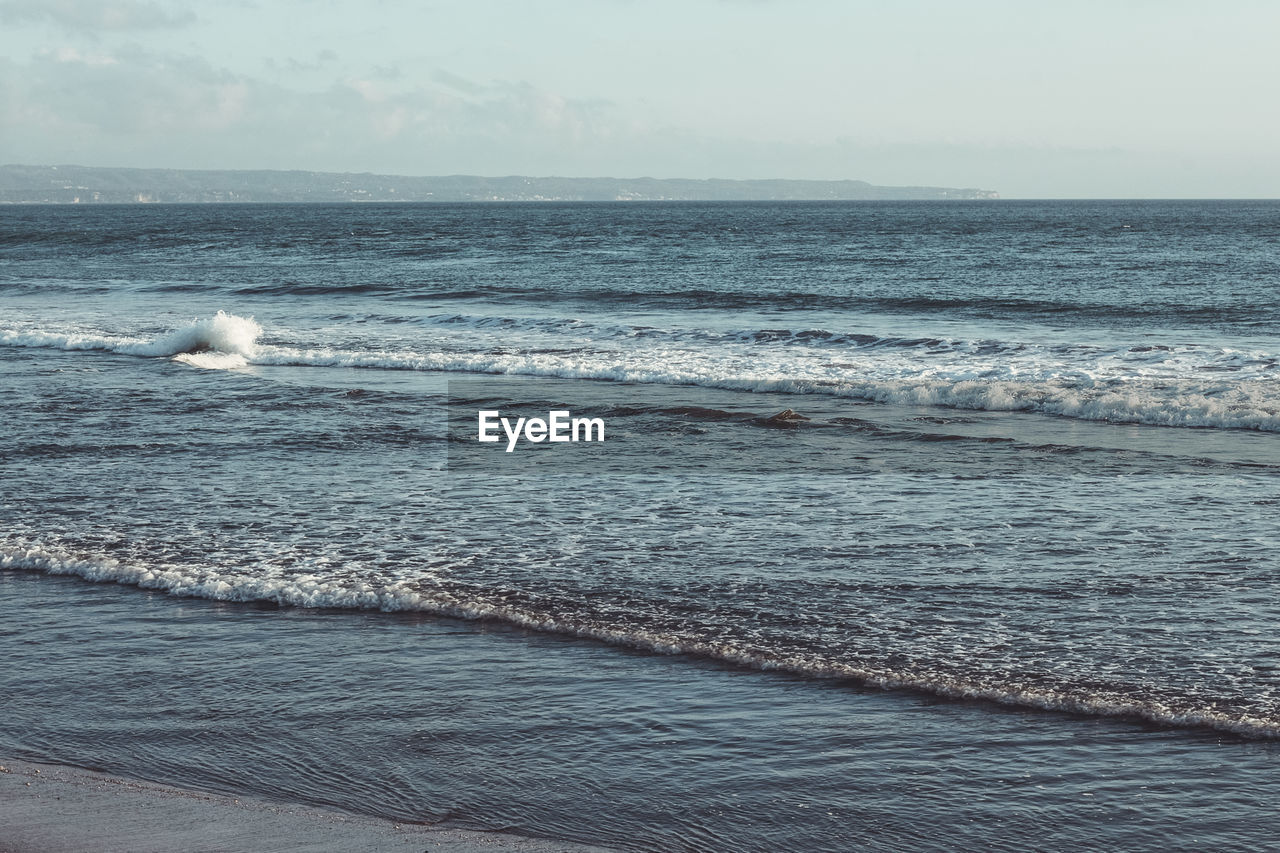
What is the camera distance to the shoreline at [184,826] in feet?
14.1

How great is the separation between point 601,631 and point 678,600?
2.33ft

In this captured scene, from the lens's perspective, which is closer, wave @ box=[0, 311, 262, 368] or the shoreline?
the shoreline

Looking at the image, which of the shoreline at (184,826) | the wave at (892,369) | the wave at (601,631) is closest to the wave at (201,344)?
the wave at (892,369)

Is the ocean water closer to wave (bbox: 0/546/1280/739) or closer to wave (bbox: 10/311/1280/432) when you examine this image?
wave (bbox: 0/546/1280/739)

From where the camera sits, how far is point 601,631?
6.82 metres

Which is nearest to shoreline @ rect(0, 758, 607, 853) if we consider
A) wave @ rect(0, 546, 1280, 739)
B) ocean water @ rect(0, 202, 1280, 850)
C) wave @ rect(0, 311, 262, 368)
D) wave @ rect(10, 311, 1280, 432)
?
ocean water @ rect(0, 202, 1280, 850)

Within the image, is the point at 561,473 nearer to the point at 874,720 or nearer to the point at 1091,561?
the point at 1091,561

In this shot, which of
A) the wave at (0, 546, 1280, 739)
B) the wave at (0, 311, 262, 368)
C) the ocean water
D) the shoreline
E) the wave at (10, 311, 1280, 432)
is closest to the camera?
the shoreline

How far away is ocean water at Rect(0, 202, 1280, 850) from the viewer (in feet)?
16.2

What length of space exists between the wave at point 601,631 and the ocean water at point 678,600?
0.08 feet

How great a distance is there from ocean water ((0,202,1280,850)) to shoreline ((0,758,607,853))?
0.50 feet

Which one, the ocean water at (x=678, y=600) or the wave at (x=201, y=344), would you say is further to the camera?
the wave at (x=201, y=344)

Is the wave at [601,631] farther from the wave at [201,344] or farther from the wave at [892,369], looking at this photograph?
the wave at [201,344]

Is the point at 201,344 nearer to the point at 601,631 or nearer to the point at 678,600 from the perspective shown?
the point at 678,600
